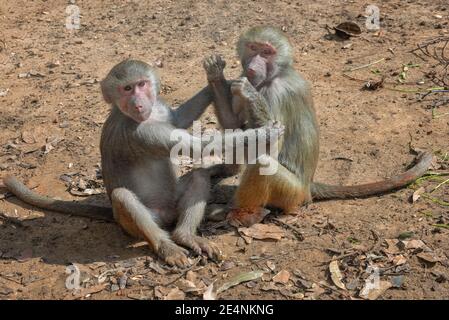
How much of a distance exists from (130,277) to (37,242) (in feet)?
4.34

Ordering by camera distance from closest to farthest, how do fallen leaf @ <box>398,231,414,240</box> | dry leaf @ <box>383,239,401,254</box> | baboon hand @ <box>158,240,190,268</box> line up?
1. baboon hand @ <box>158,240,190,268</box>
2. dry leaf @ <box>383,239,401,254</box>
3. fallen leaf @ <box>398,231,414,240</box>

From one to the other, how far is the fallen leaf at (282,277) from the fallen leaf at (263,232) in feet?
1.92

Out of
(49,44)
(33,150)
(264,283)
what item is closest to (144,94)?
(264,283)

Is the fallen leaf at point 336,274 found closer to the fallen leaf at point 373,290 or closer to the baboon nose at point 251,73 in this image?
the fallen leaf at point 373,290

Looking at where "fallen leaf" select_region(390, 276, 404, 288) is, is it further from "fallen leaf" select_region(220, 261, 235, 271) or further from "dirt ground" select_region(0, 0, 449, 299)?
"fallen leaf" select_region(220, 261, 235, 271)

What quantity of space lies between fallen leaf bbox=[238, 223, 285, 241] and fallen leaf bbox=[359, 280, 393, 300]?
113 centimetres

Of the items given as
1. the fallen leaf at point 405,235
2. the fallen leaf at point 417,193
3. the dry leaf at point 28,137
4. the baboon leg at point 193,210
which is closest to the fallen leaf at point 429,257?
the fallen leaf at point 405,235

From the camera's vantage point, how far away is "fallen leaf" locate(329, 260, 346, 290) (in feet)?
19.7

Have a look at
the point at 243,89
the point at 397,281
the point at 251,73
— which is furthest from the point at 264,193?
the point at 397,281

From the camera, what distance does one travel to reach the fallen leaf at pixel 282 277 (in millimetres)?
6086

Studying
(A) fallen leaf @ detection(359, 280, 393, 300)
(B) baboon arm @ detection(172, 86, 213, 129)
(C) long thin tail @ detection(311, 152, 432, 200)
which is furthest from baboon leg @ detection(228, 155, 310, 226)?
(A) fallen leaf @ detection(359, 280, 393, 300)

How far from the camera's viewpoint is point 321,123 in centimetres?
891

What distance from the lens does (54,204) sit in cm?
732

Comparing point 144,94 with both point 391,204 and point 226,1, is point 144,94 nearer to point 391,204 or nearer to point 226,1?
point 391,204
